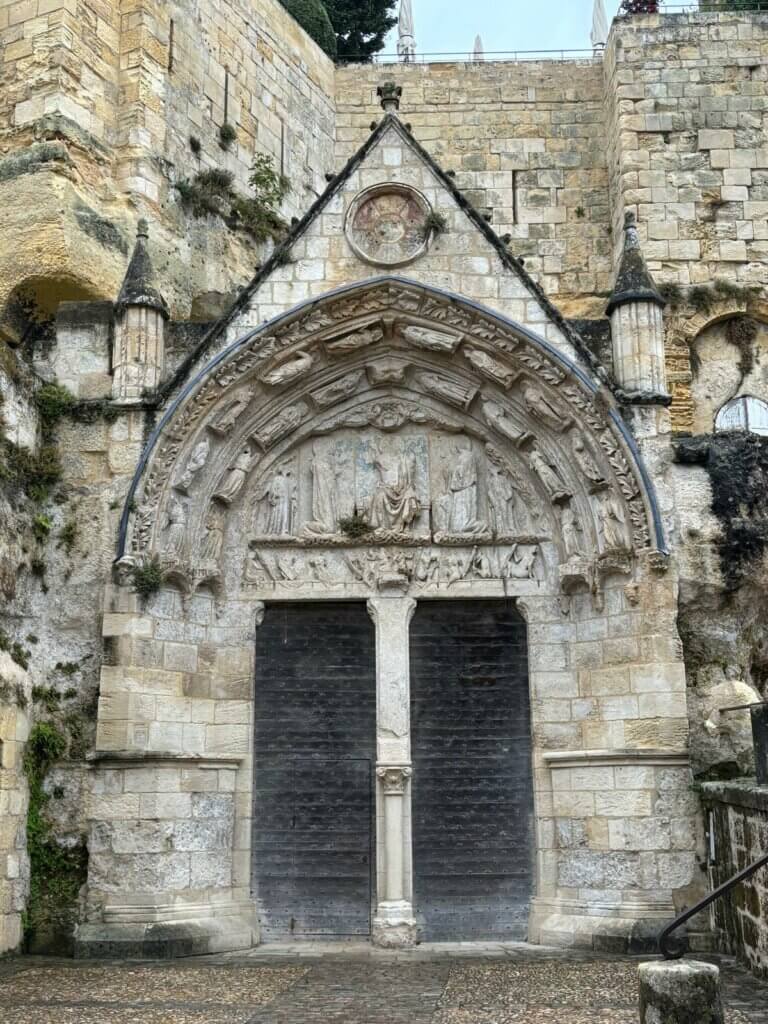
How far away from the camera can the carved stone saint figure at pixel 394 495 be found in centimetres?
1090

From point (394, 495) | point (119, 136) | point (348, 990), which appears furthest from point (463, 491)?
point (119, 136)

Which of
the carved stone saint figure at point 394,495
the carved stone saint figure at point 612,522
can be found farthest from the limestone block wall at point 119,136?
the carved stone saint figure at point 612,522

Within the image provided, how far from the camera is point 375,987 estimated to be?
7875 mm

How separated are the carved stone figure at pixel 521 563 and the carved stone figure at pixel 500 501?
20 centimetres

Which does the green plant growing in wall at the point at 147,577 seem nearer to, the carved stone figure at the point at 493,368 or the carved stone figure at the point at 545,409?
the carved stone figure at the point at 493,368

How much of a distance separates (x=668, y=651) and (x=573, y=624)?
1.04 metres

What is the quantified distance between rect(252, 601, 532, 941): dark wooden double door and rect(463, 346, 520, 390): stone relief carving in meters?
2.12

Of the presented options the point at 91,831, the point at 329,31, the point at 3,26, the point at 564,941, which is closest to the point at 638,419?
the point at 564,941

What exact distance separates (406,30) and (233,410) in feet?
43.0

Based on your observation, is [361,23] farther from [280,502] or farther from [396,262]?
[280,502]

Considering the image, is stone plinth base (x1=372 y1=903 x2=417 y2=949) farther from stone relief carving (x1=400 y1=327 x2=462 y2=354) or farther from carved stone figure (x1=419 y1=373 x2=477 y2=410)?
stone relief carving (x1=400 y1=327 x2=462 y2=354)

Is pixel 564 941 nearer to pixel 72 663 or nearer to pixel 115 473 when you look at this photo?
pixel 72 663

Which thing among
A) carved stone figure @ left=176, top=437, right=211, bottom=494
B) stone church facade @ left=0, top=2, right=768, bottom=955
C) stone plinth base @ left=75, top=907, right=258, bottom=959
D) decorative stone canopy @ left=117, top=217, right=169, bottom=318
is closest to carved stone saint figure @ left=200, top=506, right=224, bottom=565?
stone church facade @ left=0, top=2, right=768, bottom=955

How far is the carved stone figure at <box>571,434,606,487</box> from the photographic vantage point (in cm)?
1023
